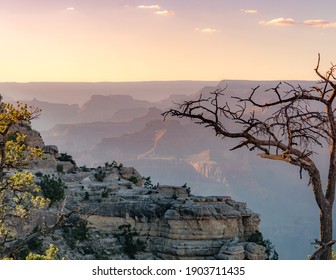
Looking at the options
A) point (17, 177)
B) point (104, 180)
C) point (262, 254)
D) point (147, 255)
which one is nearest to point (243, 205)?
point (262, 254)

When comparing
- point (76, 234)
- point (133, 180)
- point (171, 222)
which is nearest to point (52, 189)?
point (76, 234)

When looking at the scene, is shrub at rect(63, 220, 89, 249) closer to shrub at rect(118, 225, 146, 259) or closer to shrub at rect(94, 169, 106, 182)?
shrub at rect(118, 225, 146, 259)

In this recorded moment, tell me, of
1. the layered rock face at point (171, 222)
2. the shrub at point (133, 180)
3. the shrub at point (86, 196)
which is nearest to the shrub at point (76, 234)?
the layered rock face at point (171, 222)

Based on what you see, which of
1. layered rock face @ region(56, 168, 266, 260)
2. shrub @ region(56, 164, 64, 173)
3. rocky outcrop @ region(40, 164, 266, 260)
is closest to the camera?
rocky outcrop @ region(40, 164, 266, 260)

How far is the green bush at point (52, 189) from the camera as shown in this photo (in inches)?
2280

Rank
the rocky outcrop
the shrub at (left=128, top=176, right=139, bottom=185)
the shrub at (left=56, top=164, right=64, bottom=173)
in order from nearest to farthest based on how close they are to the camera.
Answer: the rocky outcrop, the shrub at (left=56, top=164, right=64, bottom=173), the shrub at (left=128, top=176, right=139, bottom=185)

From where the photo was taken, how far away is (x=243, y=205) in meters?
63.9

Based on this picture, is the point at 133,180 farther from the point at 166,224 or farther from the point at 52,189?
the point at 52,189

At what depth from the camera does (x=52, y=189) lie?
191 ft

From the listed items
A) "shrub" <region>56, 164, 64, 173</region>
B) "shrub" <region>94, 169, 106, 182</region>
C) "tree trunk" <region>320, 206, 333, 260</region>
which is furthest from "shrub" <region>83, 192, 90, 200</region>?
"tree trunk" <region>320, 206, 333, 260</region>

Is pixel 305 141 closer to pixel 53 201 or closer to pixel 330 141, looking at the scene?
pixel 330 141

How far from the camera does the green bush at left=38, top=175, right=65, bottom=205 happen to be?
57906 millimetres

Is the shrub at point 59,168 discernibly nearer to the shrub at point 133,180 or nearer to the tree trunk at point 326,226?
the shrub at point 133,180
